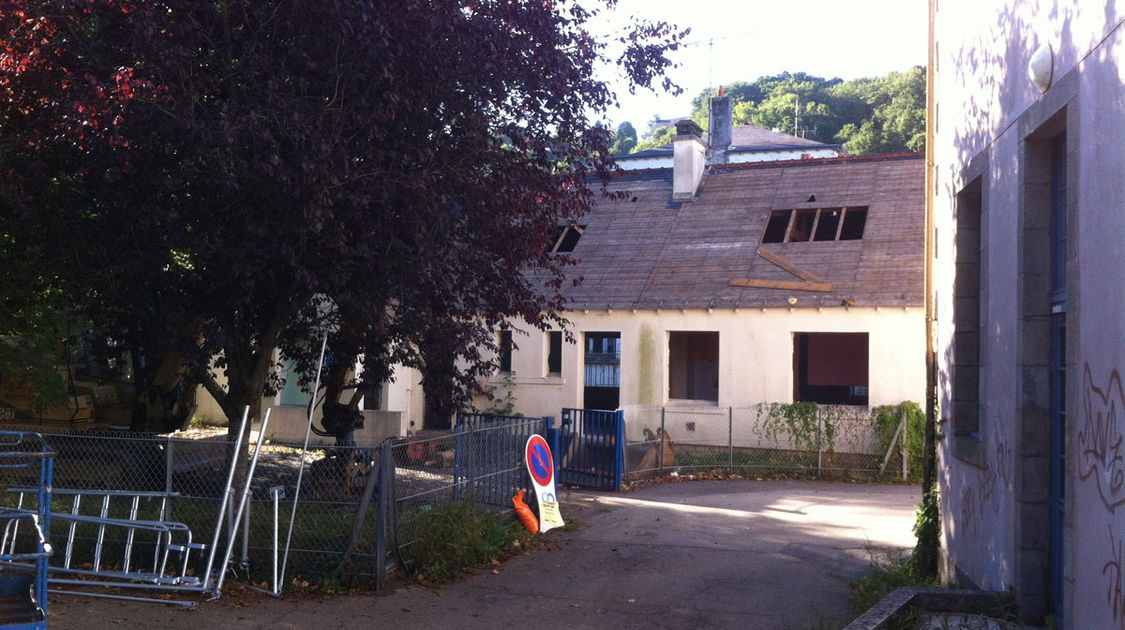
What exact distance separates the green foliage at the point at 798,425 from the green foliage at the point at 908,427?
2.85 ft

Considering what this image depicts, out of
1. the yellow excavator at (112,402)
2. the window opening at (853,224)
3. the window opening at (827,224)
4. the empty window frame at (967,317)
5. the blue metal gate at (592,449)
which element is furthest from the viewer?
the window opening at (827,224)

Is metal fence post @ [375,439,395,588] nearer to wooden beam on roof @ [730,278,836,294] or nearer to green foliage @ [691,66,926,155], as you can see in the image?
wooden beam on roof @ [730,278,836,294]

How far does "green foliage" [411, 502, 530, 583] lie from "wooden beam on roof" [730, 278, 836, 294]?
10990 mm

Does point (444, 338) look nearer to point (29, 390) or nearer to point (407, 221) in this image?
point (407, 221)

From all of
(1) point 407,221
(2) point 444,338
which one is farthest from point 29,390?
(1) point 407,221

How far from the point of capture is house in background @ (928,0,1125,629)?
5.38 meters

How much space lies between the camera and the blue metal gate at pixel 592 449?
→ 1689cm

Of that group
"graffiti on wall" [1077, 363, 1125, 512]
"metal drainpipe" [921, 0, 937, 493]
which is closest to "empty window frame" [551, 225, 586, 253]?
"metal drainpipe" [921, 0, 937, 493]

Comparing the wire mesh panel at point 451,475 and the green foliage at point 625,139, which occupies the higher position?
the green foliage at point 625,139

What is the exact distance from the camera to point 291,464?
1254 cm

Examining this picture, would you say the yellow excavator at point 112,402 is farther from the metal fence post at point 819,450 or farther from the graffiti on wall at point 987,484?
the metal fence post at point 819,450

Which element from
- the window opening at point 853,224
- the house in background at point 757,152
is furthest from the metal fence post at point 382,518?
the house in background at point 757,152

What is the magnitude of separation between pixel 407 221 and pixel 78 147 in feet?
9.52

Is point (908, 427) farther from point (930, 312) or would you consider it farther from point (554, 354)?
point (930, 312)
